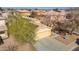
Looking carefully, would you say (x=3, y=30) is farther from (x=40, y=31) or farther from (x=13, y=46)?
(x=40, y=31)

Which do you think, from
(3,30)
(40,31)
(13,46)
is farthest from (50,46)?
(3,30)

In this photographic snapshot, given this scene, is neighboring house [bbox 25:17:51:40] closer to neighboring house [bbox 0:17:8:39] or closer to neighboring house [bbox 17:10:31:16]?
neighboring house [bbox 17:10:31:16]

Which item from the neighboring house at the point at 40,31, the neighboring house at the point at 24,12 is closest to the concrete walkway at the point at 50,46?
the neighboring house at the point at 40,31

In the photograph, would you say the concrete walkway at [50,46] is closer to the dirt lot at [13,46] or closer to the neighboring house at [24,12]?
the dirt lot at [13,46]

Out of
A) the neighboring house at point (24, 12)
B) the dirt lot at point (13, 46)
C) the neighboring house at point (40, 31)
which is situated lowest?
the dirt lot at point (13, 46)

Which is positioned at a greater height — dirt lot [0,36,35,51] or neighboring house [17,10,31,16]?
neighboring house [17,10,31,16]

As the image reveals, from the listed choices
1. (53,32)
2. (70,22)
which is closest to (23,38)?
(53,32)

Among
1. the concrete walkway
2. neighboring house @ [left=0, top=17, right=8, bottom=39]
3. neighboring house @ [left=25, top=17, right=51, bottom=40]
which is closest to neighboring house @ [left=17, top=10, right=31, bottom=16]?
neighboring house @ [left=25, top=17, right=51, bottom=40]
